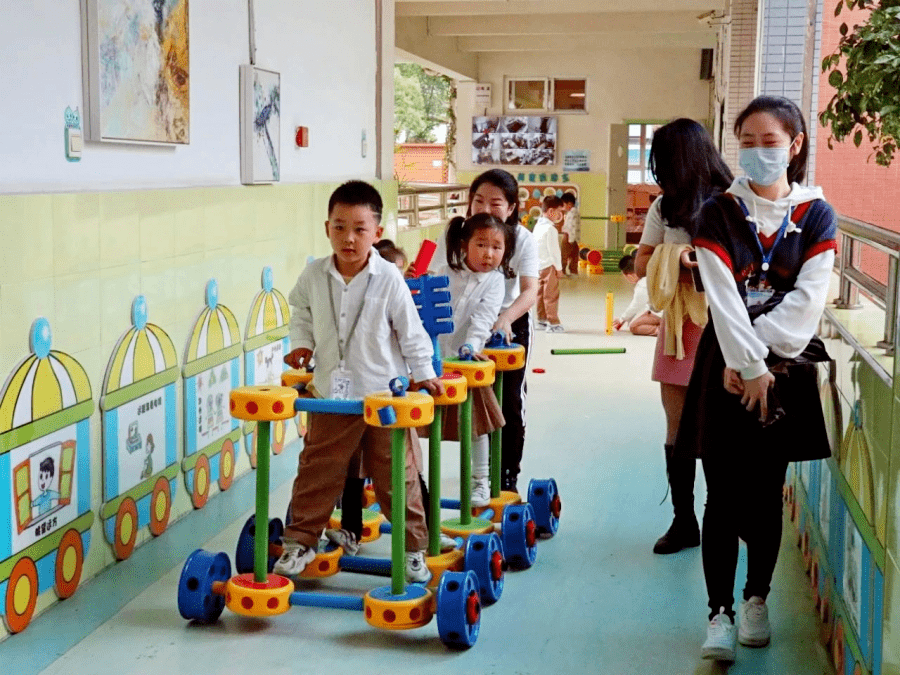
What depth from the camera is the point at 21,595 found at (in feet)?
10.5

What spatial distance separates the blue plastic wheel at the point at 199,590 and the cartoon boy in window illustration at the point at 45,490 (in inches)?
16.9

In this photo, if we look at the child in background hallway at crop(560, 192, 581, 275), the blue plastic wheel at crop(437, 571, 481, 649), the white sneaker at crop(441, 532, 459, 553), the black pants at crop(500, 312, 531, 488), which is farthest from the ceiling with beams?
the blue plastic wheel at crop(437, 571, 481, 649)

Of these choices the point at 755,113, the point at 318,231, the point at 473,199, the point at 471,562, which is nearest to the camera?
the point at 755,113

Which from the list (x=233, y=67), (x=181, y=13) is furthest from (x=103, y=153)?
(x=233, y=67)

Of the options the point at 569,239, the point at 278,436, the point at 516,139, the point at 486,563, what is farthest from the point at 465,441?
the point at 516,139

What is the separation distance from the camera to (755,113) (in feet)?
9.91

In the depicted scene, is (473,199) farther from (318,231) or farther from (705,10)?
(705,10)

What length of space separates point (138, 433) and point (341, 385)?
0.88m

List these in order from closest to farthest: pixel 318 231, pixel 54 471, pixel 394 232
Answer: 1. pixel 54 471
2. pixel 318 231
3. pixel 394 232

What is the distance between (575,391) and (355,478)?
3895 millimetres

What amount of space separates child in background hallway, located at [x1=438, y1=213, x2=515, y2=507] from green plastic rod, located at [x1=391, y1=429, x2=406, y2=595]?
892mm

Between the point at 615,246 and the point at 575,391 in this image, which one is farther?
the point at 615,246

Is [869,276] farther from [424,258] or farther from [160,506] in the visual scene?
[160,506]

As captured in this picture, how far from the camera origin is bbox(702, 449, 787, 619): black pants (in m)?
3.09
